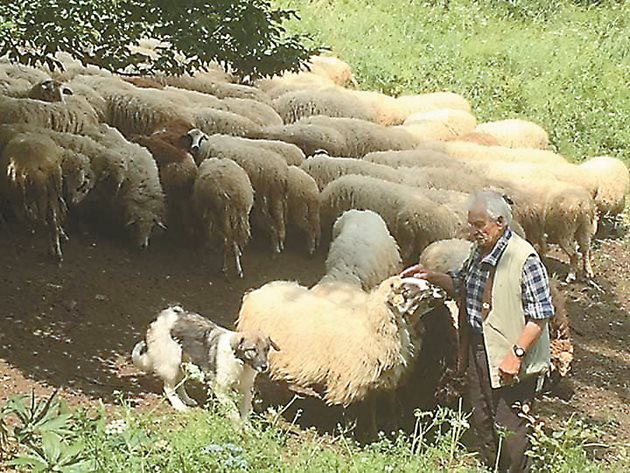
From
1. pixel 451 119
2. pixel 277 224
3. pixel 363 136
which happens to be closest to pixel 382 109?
pixel 451 119

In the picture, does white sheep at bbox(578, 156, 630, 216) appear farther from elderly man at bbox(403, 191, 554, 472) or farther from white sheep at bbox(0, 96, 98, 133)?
elderly man at bbox(403, 191, 554, 472)

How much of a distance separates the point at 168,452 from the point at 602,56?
14.8 metres

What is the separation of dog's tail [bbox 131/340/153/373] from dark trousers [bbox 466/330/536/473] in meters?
1.95

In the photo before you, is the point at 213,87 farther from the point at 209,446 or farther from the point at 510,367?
the point at 209,446

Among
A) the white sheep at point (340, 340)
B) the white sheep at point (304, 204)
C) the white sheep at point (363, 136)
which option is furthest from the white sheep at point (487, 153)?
the white sheep at point (340, 340)

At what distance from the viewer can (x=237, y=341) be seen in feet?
17.1

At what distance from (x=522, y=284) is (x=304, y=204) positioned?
4.16 m

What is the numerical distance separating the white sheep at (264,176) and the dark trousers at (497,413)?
3830 millimetres

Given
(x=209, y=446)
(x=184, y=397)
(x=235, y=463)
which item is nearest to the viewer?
(x=235, y=463)

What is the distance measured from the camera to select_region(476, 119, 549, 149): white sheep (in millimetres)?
12133

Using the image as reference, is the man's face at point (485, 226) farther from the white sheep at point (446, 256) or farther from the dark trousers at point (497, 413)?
the white sheep at point (446, 256)

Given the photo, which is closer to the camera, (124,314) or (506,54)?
(124,314)

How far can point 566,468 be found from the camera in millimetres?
4754

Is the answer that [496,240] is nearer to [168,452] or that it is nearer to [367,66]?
[168,452]
